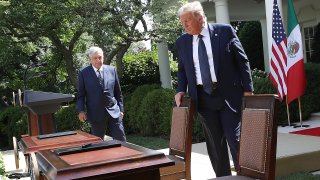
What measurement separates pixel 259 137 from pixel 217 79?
3.93 feet

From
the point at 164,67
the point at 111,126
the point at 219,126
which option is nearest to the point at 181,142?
the point at 219,126

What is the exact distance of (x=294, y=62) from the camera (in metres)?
8.11

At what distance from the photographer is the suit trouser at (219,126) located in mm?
3840

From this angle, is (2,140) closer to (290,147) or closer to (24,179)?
(24,179)

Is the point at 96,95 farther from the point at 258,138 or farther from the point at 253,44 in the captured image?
the point at 253,44

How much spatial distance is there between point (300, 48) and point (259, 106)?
17.8 ft

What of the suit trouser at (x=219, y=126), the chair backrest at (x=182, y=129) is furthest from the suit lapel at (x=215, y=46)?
the chair backrest at (x=182, y=129)

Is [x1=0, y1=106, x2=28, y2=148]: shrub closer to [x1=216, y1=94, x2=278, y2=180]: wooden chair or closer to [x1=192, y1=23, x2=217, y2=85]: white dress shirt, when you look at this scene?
[x1=192, y1=23, x2=217, y2=85]: white dress shirt

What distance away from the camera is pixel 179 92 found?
4051 mm

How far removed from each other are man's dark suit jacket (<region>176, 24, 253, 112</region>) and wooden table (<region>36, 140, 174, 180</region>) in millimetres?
1501

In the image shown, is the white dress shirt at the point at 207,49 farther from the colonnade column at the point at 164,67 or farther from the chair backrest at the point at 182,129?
the colonnade column at the point at 164,67

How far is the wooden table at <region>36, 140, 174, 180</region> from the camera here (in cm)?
215

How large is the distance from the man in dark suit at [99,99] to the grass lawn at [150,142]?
11.2 feet

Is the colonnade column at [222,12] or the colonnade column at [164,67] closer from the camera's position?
the colonnade column at [222,12]
